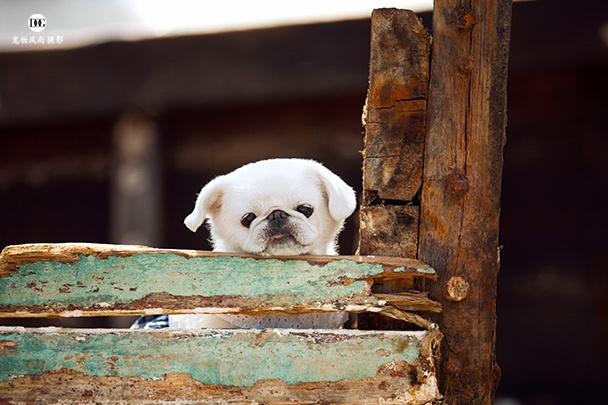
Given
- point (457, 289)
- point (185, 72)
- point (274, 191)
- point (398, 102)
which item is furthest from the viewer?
point (185, 72)

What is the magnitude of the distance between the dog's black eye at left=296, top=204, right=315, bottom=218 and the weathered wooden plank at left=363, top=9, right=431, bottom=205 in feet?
1.35

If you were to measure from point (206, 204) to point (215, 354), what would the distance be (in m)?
0.94

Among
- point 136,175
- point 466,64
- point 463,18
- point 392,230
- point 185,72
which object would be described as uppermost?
point 185,72

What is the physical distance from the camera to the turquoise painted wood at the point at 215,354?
8.55 feet

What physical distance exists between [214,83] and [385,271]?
3674 mm

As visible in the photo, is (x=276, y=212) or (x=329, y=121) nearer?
(x=276, y=212)

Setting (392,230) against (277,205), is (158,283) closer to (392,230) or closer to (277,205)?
(277,205)

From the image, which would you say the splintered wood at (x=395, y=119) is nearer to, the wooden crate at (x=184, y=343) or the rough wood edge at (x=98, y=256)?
the rough wood edge at (x=98, y=256)

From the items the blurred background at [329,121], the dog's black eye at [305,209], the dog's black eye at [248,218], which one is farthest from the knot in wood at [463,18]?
the blurred background at [329,121]

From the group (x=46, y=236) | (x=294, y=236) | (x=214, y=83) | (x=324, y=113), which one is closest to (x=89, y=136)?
(x=46, y=236)

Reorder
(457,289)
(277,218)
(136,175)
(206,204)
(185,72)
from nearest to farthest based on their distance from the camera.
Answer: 1. (457,289)
2. (277,218)
3. (206,204)
4. (185,72)
5. (136,175)

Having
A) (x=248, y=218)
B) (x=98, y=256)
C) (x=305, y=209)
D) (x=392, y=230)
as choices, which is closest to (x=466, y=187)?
(x=392, y=230)

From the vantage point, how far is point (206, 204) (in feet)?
11.2

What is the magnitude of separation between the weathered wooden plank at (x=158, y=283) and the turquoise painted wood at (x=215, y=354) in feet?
0.32
